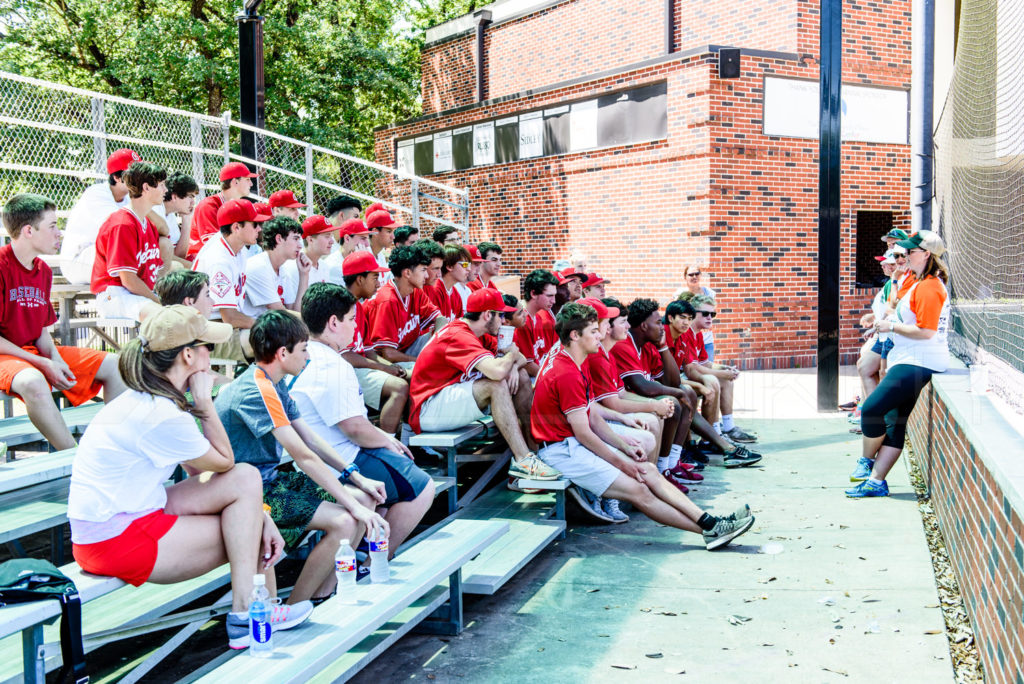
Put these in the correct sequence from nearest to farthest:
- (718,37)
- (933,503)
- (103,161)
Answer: (933,503)
(103,161)
(718,37)

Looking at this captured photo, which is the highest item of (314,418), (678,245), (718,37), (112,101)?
(718,37)

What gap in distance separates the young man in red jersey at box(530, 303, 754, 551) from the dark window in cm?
1065

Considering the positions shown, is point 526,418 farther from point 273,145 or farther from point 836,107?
point 273,145

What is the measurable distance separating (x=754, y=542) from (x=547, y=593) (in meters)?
1.63

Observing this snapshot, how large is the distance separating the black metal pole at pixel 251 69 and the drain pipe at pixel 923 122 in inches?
282

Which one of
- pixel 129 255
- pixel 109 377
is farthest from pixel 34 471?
pixel 129 255

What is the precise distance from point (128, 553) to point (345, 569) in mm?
870

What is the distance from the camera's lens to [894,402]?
22.7 ft

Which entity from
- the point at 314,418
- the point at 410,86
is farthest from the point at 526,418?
the point at 410,86

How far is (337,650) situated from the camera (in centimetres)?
329

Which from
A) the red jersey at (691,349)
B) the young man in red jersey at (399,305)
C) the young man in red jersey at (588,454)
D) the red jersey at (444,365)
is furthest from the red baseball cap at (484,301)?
the red jersey at (691,349)

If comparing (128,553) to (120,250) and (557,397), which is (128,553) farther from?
(120,250)

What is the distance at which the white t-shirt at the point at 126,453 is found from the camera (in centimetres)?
333

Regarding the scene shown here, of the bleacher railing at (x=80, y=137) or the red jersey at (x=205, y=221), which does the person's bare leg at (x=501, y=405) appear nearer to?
the red jersey at (x=205, y=221)
